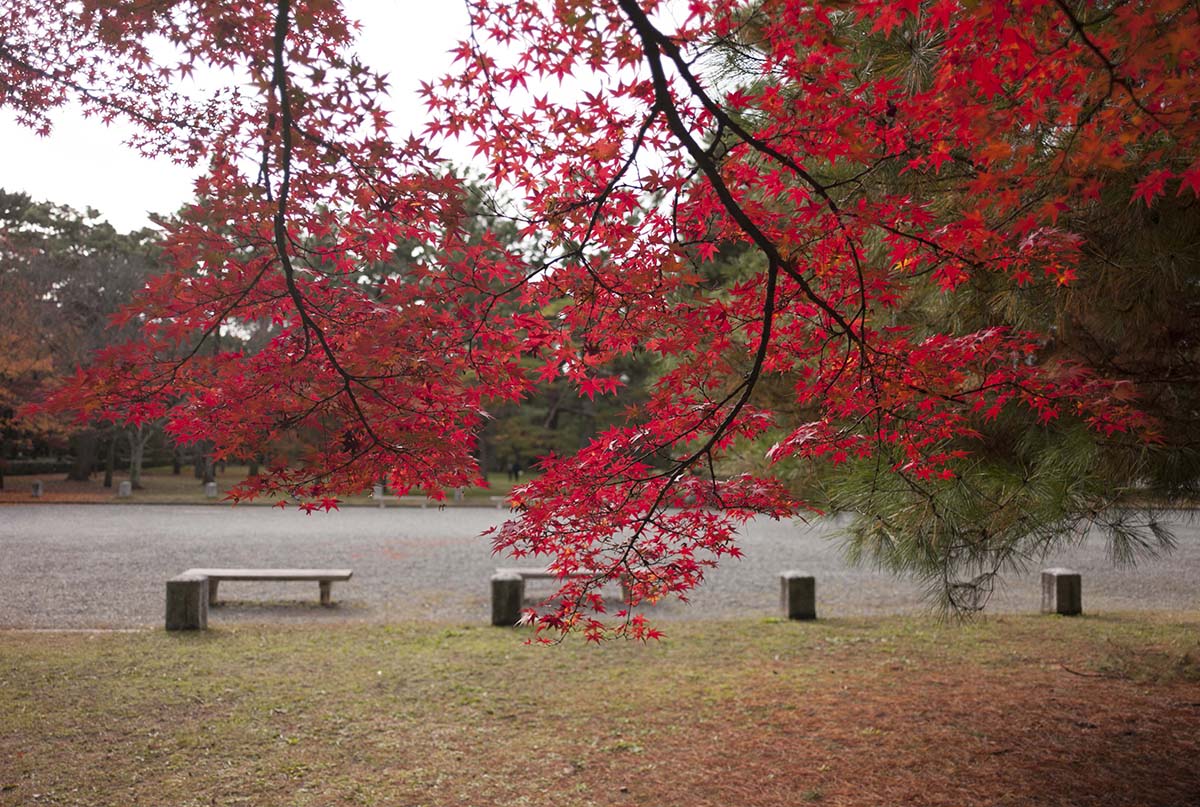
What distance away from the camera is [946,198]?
13.0ft

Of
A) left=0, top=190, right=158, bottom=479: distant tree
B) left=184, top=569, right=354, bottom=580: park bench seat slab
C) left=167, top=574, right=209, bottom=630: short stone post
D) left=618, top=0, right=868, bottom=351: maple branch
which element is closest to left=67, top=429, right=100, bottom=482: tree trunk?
left=0, top=190, right=158, bottom=479: distant tree

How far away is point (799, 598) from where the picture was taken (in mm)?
7613

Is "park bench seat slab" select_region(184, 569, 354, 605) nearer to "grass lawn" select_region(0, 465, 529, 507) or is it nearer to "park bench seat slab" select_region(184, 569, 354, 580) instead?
"park bench seat slab" select_region(184, 569, 354, 580)

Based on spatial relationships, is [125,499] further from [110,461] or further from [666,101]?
[666,101]

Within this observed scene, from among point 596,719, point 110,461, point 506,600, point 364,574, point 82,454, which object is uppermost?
point 82,454

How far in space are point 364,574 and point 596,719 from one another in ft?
19.7

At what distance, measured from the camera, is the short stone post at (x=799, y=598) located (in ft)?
24.9

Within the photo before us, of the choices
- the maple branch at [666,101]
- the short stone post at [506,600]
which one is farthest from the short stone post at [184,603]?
the maple branch at [666,101]

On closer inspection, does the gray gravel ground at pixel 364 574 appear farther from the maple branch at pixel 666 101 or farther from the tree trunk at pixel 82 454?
the tree trunk at pixel 82 454

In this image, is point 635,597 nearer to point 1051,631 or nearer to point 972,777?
point 972,777

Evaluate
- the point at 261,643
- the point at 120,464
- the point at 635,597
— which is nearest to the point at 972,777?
the point at 635,597

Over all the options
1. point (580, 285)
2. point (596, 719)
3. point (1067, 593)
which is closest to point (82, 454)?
point (596, 719)

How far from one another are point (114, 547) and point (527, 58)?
11325mm

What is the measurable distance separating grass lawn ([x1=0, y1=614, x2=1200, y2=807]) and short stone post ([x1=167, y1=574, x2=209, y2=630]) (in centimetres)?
21
